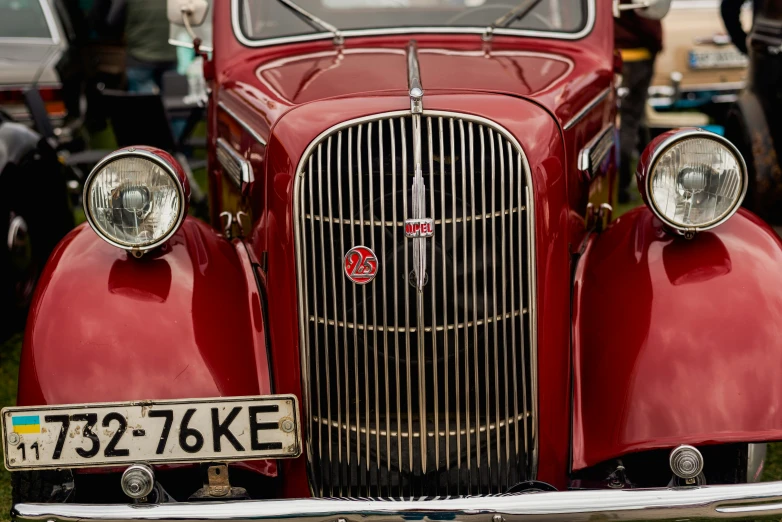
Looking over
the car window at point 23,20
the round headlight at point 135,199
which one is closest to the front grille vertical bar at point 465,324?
the round headlight at point 135,199

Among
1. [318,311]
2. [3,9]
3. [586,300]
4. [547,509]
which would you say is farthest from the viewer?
[3,9]

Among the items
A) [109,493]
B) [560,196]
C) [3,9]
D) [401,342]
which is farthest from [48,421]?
[3,9]

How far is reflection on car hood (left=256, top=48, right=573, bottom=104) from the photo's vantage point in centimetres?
305

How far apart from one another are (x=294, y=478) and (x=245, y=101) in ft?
4.12

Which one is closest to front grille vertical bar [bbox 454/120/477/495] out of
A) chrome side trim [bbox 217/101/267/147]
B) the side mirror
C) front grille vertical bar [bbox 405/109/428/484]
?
front grille vertical bar [bbox 405/109/428/484]

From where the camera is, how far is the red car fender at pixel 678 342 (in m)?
2.71

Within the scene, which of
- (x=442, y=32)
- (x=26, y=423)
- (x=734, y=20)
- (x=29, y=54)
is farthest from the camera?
(x=29, y=54)

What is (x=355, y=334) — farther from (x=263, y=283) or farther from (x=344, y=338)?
(x=263, y=283)

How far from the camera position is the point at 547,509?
7.77ft

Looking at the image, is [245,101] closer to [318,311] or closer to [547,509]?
[318,311]

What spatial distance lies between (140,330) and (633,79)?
5.67 meters

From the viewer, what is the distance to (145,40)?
898 cm

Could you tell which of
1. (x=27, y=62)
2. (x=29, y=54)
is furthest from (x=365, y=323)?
(x=29, y=54)

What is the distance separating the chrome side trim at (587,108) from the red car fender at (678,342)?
0.38 metres
